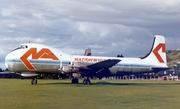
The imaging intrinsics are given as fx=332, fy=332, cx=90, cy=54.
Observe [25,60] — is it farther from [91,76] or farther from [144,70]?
[144,70]

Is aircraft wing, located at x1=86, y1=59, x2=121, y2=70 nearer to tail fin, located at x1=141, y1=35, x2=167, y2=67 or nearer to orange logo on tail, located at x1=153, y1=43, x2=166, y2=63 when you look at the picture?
tail fin, located at x1=141, y1=35, x2=167, y2=67

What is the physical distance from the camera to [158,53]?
149ft

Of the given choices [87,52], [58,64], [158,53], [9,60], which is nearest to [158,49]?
[158,53]

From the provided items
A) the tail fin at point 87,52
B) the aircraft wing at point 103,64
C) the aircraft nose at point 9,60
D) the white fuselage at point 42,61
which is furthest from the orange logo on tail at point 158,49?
the tail fin at point 87,52

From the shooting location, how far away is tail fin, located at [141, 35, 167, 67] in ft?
147

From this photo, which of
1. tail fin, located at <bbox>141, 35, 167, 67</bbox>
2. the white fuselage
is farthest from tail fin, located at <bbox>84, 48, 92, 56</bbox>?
the white fuselage

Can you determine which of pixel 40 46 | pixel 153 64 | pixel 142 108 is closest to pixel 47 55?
pixel 40 46

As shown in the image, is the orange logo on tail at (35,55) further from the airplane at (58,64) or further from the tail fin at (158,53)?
the tail fin at (158,53)

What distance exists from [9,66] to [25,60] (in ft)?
6.77

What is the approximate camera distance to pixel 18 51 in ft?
120

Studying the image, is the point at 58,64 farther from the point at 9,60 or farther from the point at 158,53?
the point at 158,53

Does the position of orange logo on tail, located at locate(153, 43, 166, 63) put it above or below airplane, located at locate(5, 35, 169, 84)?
above

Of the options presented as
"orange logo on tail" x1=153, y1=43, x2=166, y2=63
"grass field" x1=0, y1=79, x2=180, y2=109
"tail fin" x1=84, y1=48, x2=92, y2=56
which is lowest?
"grass field" x1=0, y1=79, x2=180, y2=109

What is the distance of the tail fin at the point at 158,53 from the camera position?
147 ft
